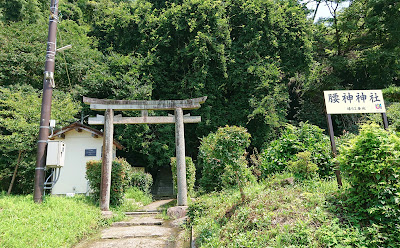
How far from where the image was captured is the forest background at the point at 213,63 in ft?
48.8

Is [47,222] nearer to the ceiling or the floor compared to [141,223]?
nearer to the ceiling

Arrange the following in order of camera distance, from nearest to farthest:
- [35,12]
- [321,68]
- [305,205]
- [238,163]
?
[305,205], [238,163], [321,68], [35,12]

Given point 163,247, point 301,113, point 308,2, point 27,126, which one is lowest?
point 163,247

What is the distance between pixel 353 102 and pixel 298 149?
2172 mm

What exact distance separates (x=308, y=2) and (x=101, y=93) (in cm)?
1699

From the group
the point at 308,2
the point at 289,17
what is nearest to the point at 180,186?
the point at 289,17

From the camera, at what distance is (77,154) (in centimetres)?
1334

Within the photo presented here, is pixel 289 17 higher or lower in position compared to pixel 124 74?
higher

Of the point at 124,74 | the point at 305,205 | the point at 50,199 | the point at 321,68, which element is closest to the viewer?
the point at 305,205

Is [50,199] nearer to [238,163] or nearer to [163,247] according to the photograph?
[163,247]

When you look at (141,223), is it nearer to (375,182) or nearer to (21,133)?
(375,182)

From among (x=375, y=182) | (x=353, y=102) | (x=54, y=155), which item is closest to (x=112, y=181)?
(x=54, y=155)

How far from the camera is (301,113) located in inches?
714

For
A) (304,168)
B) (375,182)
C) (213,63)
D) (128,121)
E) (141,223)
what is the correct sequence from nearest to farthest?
(375,182), (304,168), (141,223), (128,121), (213,63)
